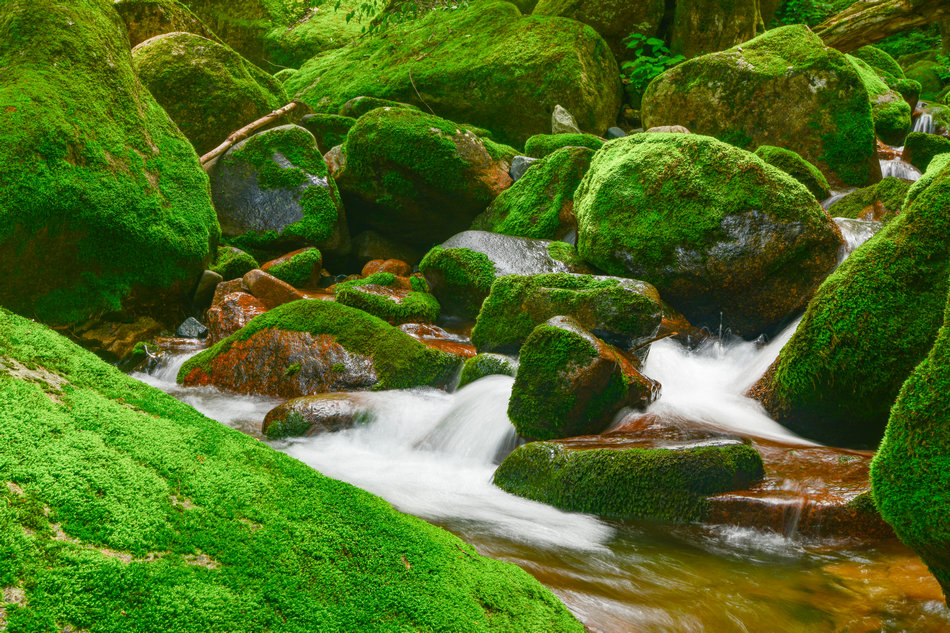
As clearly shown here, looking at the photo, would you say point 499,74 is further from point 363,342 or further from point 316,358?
point 316,358

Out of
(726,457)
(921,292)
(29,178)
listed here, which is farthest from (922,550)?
(29,178)

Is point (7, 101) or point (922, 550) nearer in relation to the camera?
point (922, 550)

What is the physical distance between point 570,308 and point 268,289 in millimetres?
4596

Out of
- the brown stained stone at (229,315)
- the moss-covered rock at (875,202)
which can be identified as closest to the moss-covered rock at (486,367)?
the brown stained stone at (229,315)

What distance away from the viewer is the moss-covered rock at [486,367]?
6.61m

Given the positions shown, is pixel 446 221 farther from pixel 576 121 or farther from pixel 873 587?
pixel 873 587

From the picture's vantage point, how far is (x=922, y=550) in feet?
7.36

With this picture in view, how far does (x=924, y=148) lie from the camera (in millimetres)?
12125

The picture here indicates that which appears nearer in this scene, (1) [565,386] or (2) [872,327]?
(2) [872,327]

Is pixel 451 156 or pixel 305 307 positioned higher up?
pixel 451 156

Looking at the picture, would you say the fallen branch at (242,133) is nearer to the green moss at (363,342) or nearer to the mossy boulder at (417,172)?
the mossy boulder at (417,172)

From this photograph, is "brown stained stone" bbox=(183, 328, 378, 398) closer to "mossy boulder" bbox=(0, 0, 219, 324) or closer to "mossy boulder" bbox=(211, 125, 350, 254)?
"mossy boulder" bbox=(0, 0, 219, 324)

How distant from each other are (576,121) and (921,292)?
34.8 feet

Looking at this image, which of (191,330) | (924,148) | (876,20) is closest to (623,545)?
(191,330)
